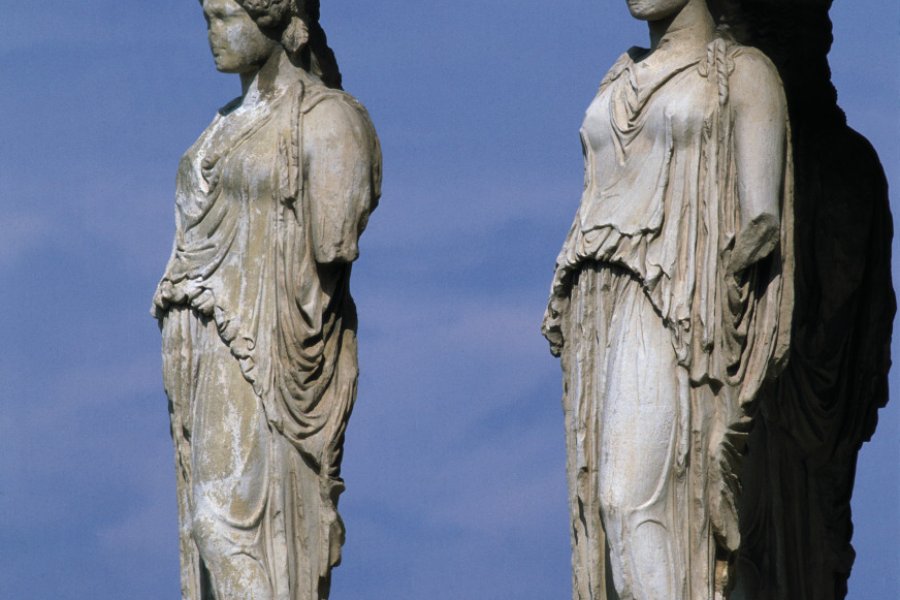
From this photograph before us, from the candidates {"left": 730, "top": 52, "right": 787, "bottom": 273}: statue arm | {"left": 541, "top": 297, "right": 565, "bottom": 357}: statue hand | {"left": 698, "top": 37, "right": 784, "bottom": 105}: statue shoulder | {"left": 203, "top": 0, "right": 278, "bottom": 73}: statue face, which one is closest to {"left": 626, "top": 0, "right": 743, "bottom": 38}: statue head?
{"left": 698, "top": 37, "right": 784, "bottom": 105}: statue shoulder

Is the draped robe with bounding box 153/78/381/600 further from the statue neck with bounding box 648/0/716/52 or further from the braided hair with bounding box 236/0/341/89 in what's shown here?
the statue neck with bounding box 648/0/716/52

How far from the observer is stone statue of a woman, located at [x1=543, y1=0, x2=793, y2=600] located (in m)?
18.9

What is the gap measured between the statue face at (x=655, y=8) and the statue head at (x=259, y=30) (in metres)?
1.77

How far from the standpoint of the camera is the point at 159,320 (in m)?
20.5

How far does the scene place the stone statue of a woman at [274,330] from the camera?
19891 mm

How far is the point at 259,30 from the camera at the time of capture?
20.2 metres

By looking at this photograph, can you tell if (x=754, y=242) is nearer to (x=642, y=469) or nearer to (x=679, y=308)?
(x=679, y=308)

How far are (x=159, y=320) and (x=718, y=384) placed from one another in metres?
2.95

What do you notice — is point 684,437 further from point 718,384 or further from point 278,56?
point 278,56

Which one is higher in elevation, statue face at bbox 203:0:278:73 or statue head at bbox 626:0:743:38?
statue face at bbox 203:0:278:73

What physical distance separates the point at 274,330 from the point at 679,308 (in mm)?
2067

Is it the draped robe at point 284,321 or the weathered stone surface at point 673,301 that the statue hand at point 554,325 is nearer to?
the weathered stone surface at point 673,301

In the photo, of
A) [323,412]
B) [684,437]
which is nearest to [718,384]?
[684,437]

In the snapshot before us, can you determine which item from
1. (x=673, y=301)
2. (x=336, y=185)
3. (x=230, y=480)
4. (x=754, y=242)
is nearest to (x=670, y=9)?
(x=754, y=242)
